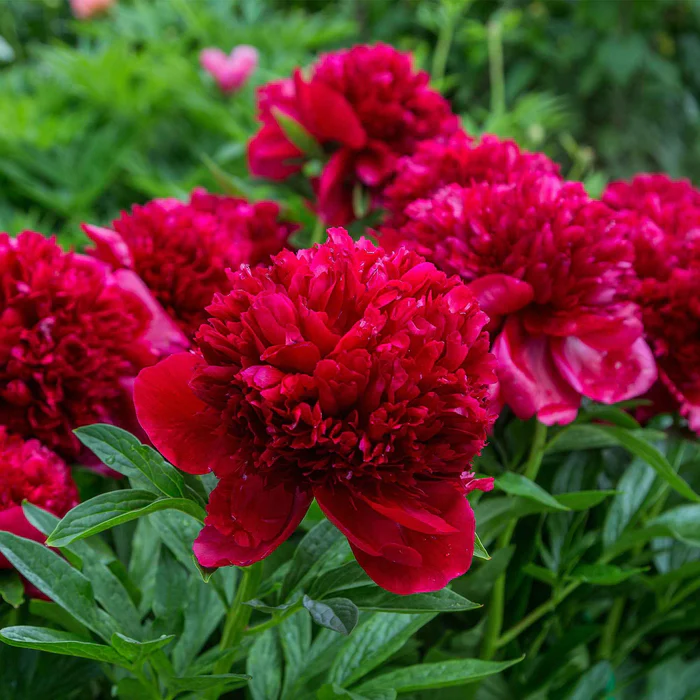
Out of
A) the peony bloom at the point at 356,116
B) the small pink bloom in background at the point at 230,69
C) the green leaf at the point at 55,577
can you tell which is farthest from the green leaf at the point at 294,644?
the small pink bloom in background at the point at 230,69

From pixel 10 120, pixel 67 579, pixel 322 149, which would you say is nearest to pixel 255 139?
pixel 322 149

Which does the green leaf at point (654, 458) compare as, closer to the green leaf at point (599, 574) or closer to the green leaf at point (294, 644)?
the green leaf at point (599, 574)

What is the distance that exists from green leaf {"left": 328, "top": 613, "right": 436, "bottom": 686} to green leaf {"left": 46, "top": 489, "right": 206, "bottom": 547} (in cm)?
14

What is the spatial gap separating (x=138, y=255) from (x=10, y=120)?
37.5 inches

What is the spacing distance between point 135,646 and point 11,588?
9 centimetres

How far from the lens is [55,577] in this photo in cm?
41

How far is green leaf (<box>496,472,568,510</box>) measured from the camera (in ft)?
1.47

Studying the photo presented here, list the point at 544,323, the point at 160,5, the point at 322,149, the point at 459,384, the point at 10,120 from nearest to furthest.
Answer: the point at 459,384
the point at 544,323
the point at 322,149
the point at 10,120
the point at 160,5

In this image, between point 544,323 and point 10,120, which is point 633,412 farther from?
point 10,120

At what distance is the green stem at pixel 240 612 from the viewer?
0.40 meters

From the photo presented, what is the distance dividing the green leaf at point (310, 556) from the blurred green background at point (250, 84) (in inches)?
16.5

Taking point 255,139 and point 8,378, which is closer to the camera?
point 8,378

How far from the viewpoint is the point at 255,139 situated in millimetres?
722

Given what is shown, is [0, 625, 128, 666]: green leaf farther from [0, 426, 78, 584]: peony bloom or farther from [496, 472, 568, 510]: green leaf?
[496, 472, 568, 510]: green leaf
